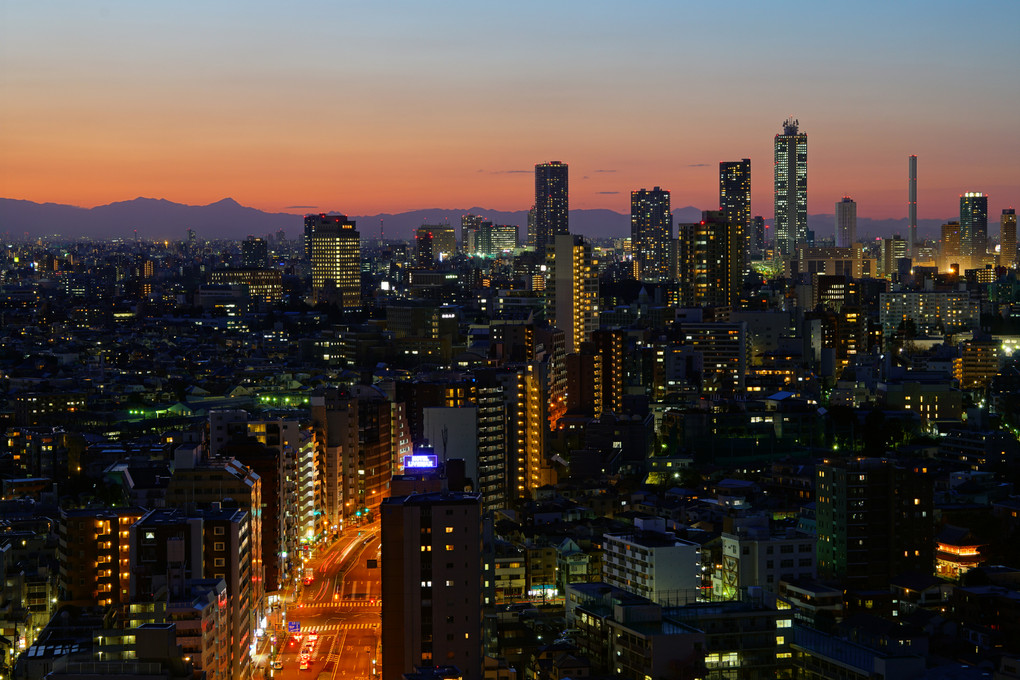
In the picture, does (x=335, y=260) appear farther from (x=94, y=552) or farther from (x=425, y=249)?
(x=94, y=552)

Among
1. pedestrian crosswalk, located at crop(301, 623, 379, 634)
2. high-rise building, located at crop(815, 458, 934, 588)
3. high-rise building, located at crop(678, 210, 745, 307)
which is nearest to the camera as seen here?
pedestrian crosswalk, located at crop(301, 623, 379, 634)

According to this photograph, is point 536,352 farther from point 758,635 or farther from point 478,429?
point 758,635

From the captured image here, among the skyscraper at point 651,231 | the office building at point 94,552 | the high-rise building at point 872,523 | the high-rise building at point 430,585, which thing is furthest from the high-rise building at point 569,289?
the skyscraper at point 651,231

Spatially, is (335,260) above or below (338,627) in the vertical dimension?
above

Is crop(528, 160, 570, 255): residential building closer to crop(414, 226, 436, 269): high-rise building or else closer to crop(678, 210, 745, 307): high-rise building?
crop(414, 226, 436, 269): high-rise building

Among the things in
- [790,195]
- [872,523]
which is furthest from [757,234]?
[872,523]

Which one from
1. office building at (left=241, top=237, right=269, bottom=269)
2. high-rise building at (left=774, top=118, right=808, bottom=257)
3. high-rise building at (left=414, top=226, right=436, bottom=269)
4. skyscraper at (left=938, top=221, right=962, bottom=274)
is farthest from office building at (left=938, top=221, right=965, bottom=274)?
office building at (left=241, top=237, right=269, bottom=269)

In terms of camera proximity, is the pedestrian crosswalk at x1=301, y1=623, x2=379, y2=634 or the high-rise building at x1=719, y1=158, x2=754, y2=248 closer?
the pedestrian crosswalk at x1=301, y1=623, x2=379, y2=634
